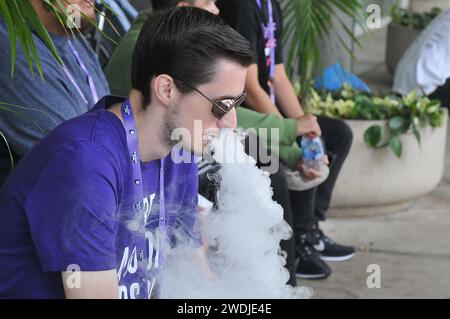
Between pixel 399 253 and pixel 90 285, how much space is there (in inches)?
116

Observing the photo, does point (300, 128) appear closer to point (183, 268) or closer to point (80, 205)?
point (183, 268)

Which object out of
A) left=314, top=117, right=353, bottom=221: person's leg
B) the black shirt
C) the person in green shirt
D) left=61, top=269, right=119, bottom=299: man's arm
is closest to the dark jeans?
left=314, top=117, right=353, bottom=221: person's leg

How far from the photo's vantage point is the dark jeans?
423 centimetres

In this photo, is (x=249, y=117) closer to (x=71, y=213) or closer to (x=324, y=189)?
(x=324, y=189)

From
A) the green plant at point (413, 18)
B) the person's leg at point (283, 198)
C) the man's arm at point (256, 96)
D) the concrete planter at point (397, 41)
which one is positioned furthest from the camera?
the concrete planter at point (397, 41)

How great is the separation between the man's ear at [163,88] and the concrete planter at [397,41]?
21.4ft

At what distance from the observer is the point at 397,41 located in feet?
28.1

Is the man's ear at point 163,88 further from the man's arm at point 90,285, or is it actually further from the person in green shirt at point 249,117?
the person in green shirt at point 249,117

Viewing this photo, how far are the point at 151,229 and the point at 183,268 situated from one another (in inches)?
5.1

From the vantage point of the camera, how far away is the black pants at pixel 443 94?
5.73 metres

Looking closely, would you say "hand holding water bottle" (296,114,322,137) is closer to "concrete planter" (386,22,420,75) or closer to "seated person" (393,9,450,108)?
"seated person" (393,9,450,108)

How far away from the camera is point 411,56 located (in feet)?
20.5

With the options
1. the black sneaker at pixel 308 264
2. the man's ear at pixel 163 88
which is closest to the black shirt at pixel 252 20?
the black sneaker at pixel 308 264
